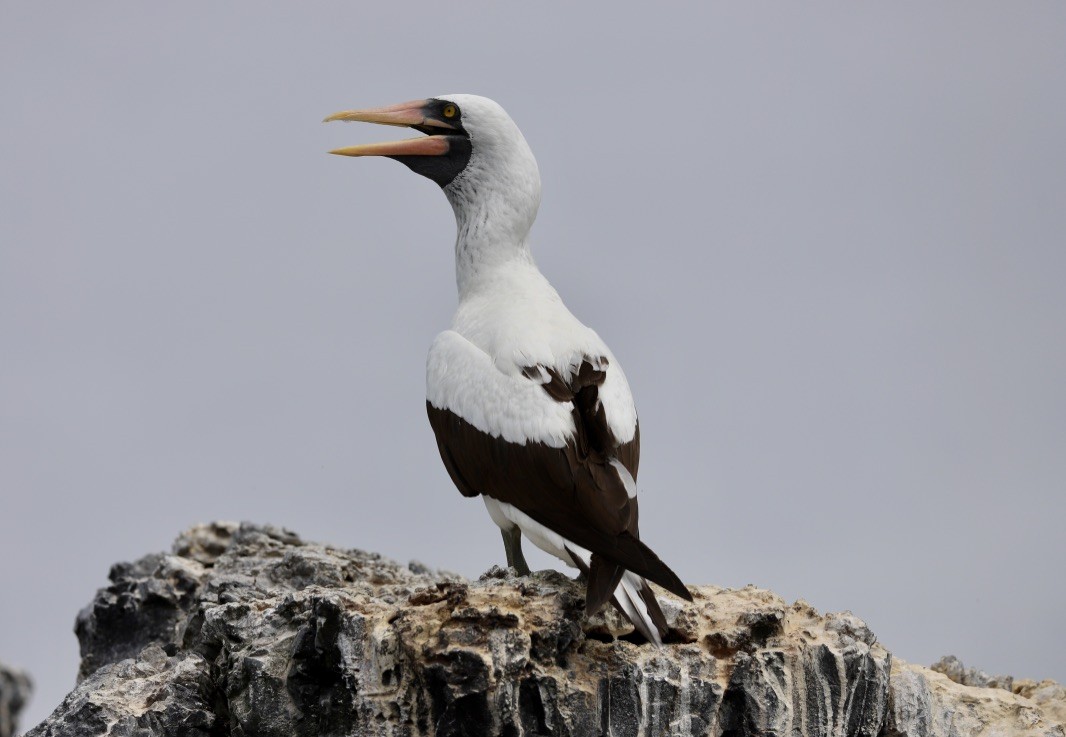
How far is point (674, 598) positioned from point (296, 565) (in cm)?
432

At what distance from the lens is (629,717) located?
29.0 ft

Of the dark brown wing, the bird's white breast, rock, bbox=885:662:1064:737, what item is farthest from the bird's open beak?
rock, bbox=885:662:1064:737

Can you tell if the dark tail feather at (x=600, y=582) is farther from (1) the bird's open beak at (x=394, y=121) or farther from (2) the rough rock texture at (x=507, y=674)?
(1) the bird's open beak at (x=394, y=121)

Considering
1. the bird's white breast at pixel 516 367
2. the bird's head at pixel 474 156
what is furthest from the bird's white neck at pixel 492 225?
the bird's white breast at pixel 516 367

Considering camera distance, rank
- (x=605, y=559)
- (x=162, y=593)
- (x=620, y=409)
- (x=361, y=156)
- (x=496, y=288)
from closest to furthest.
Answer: (x=605, y=559) < (x=620, y=409) < (x=496, y=288) < (x=361, y=156) < (x=162, y=593)

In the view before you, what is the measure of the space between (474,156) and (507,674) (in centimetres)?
521

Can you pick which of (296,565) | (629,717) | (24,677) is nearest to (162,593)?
(296,565)

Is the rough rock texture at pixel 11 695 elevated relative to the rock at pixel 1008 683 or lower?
elevated

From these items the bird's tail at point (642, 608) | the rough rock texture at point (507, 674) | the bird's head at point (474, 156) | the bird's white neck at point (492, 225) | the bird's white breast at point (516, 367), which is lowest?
the rough rock texture at point (507, 674)

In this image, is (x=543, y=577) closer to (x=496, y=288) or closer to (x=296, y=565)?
(x=496, y=288)

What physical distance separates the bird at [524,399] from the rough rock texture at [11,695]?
18697mm

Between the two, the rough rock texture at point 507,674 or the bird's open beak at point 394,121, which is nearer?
the rough rock texture at point 507,674

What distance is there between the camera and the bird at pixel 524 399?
924 cm

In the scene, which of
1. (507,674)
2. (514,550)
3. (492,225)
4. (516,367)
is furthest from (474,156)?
(507,674)
